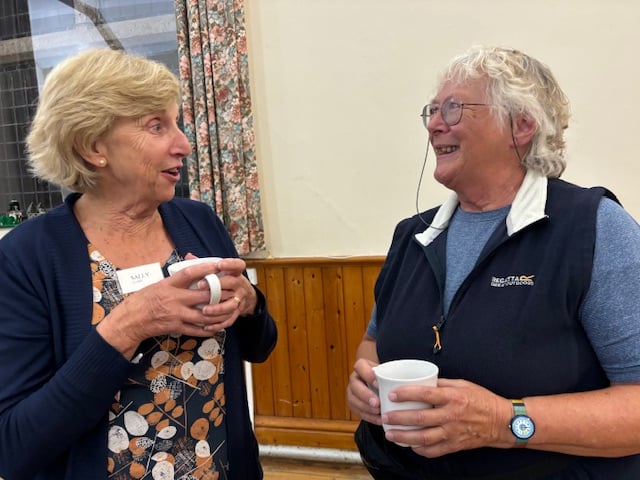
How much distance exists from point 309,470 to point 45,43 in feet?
9.77

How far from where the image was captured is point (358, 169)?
8.30 feet

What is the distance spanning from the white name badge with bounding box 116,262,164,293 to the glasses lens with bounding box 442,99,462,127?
0.80m

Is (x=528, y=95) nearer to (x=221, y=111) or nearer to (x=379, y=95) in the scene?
(x=379, y=95)

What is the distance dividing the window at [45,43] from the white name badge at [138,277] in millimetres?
1891

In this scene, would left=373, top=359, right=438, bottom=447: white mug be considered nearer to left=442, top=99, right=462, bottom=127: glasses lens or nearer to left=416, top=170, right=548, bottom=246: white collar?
left=416, top=170, right=548, bottom=246: white collar

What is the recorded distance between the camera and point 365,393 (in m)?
1.08

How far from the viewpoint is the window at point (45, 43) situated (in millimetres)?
2867

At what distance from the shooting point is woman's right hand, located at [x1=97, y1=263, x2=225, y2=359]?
0.97 metres

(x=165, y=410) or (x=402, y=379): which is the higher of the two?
(x=402, y=379)

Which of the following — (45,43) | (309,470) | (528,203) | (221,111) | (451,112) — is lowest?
(309,470)

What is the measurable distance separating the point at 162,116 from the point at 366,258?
5.01 ft

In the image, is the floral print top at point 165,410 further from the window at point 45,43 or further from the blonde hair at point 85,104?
the window at point 45,43

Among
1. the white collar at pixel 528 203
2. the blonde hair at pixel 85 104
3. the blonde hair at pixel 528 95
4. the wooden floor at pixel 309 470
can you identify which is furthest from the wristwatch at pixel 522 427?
the wooden floor at pixel 309 470

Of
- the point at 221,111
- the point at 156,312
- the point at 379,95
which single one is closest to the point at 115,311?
the point at 156,312
